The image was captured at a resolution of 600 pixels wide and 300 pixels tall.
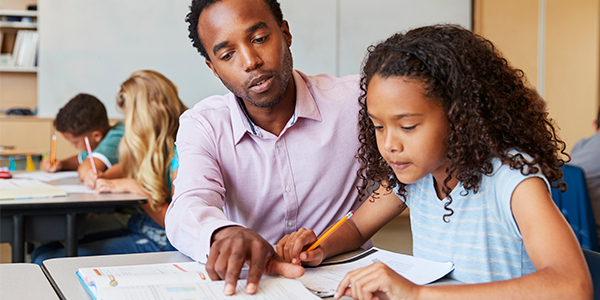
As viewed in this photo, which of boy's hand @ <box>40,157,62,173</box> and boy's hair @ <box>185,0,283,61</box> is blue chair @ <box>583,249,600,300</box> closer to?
boy's hair @ <box>185,0,283,61</box>

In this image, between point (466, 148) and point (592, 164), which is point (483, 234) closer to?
point (466, 148)

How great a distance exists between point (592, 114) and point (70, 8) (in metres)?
4.32

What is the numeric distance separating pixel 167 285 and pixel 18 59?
14.0 ft

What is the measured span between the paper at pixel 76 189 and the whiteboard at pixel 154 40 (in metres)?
2.11

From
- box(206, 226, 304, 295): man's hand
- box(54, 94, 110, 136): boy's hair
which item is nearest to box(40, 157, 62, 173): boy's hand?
box(54, 94, 110, 136): boy's hair

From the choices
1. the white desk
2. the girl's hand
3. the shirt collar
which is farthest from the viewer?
the shirt collar

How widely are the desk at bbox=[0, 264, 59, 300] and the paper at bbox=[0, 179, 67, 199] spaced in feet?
3.89

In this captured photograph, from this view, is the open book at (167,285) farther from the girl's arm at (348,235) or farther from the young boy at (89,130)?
the young boy at (89,130)

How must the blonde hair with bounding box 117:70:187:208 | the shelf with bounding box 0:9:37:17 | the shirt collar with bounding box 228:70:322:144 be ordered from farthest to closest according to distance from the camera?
the shelf with bounding box 0:9:37:17 < the blonde hair with bounding box 117:70:187:208 < the shirt collar with bounding box 228:70:322:144

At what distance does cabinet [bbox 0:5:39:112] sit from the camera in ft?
14.1

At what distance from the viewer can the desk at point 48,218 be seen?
1.93 meters

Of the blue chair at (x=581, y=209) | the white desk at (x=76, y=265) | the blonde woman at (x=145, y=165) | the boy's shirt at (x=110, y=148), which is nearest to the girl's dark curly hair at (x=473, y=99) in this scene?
the white desk at (x=76, y=265)

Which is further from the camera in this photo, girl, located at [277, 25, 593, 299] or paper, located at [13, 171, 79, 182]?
paper, located at [13, 171, 79, 182]

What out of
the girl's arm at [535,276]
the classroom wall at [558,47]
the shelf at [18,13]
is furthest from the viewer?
the shelf at [18,13]
